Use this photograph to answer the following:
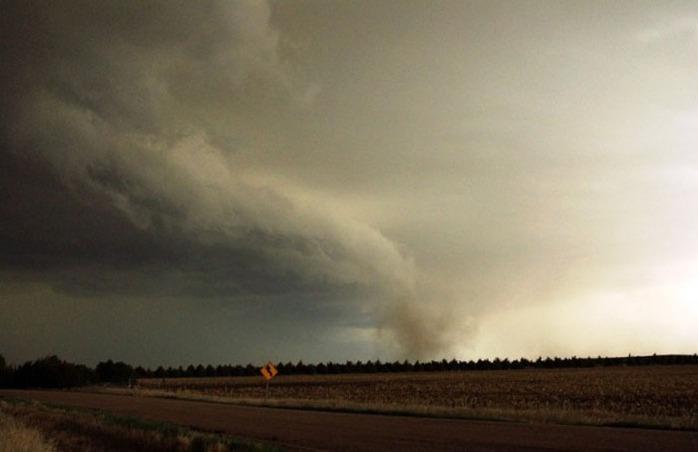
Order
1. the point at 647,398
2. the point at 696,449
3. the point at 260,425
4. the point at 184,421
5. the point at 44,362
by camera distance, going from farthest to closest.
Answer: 1. the point at 44,362
2. the point at 647,398
3. the point at 184,421
4. the point at 260,425
5. the point at 696,449

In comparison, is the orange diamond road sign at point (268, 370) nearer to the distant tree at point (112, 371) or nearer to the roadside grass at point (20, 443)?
the roadside grass at point (20, 443)

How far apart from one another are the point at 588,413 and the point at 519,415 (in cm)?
380

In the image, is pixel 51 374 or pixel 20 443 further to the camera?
pixel 51 374

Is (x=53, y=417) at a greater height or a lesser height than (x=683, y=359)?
lesser

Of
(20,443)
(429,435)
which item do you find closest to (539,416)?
(429,435)

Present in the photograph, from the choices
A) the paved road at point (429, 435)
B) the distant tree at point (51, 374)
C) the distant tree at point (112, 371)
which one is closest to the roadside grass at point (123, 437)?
the paved road at point (429, 435)

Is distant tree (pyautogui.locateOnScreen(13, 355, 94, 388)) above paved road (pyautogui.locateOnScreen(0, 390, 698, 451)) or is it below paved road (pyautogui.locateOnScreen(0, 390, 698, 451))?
above

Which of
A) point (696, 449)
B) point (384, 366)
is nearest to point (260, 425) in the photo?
point (696, 449)

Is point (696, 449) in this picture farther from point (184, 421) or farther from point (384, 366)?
point (384, 366)

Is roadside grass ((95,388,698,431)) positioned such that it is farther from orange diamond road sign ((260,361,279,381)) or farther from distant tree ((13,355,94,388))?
distant tree ((13,355,94,388))

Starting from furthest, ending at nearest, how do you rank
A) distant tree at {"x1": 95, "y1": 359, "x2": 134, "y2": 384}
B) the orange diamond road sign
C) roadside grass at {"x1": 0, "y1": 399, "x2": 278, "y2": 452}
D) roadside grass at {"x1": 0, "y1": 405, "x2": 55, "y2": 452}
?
1. distant tree at {"x1": 95, "y1": 359, "x2": 134, "y2": 384}
2. the orange diamond road sign
3. roadside grass at {"x1": 0, "y1": 399, "x2": 278, "y2": 452}
4. roadside grass at {"x1": 0, "y1": 405, "x2": 55, "y2": 452}

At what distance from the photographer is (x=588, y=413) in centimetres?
2872

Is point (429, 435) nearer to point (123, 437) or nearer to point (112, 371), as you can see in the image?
point (123, 437)

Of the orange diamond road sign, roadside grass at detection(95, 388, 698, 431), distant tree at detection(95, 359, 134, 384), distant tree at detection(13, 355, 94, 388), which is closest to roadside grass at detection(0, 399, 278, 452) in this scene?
roadside grass at detection(95, 388, 698, 431)
